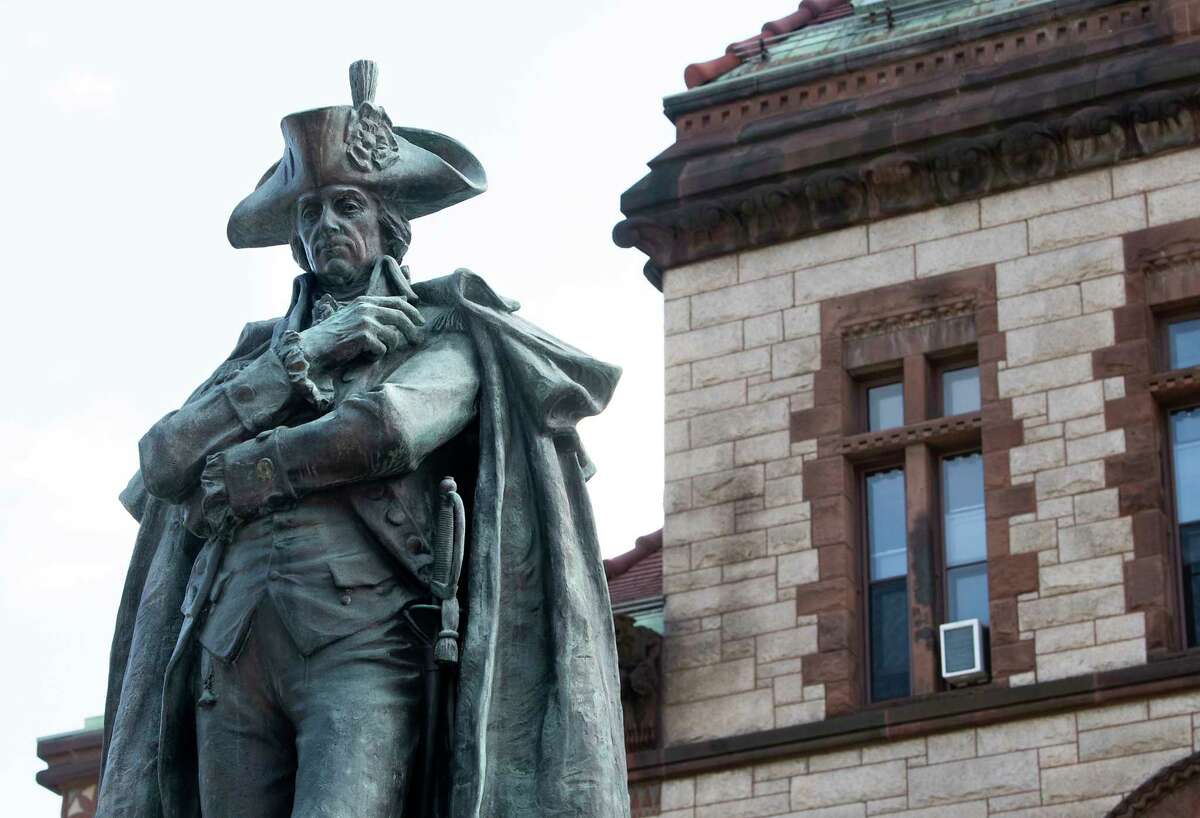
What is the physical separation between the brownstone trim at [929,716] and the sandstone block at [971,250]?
368 centimetres

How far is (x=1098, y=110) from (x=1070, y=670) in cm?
462

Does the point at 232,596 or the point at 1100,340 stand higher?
the point at 1100,340

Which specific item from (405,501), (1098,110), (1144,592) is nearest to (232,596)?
(405,501)

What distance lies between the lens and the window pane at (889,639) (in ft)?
89.7

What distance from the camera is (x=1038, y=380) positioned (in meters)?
27.9

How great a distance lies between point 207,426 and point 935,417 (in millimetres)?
20010

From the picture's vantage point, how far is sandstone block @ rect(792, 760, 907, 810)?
27.0 metres

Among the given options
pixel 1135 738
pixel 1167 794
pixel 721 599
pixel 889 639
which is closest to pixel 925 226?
pixel 721 599

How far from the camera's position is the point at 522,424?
8.31 m

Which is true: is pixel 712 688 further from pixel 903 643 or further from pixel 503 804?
pixel 503 804

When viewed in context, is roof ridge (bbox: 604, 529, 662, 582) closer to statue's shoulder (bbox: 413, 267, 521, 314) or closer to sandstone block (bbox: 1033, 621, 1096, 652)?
sandstone block (bbox: 1033, 621, 1096, 652)

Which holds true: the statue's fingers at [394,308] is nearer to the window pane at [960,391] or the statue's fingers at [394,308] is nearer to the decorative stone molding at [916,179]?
the window pane at [960,391]

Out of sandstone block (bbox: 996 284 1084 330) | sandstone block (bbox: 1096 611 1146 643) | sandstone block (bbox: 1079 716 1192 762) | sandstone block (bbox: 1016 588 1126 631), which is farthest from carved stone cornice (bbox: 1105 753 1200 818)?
sandstone block (bbox: 996 284 1084 330)

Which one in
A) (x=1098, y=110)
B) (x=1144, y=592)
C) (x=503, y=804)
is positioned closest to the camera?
(x=503, y=804)
